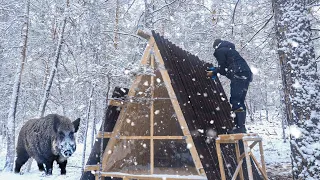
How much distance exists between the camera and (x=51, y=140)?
242 inches

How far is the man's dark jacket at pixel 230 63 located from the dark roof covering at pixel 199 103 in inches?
37.1

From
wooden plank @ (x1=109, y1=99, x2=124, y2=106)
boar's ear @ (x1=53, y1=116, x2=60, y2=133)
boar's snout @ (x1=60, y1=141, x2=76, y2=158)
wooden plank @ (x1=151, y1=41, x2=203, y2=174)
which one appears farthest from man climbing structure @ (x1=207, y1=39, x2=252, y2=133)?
boar's ear @ (x1=53, y1=116, x2=60, y2=133)

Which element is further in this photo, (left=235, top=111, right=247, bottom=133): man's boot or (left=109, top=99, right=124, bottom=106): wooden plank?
(left=109, top=99, right=124, bottom=106): wooden plank

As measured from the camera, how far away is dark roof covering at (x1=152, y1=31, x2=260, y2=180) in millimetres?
5543

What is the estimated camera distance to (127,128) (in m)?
7.27

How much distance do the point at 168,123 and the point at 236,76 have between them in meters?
2.96

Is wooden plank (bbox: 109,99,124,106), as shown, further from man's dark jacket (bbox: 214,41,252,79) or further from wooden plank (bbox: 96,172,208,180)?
man's dark jacket (bbox: 214,41,252,79)

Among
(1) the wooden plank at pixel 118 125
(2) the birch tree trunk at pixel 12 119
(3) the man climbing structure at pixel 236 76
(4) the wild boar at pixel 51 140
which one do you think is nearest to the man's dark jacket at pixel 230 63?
(3) the man climbing structure at pixel 236 76

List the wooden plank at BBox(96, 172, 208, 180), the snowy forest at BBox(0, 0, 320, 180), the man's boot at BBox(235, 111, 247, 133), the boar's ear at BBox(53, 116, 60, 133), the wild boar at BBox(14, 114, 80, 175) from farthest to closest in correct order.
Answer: the boar's ear at BBox(53, 116, 60, 133) → the wild boar at BBox(14, 114, 80, 175) → the man's boot at BBox(235, 111, 247, 133) → the wooden plank at BBox(96, 172, 208, 180) → the snowy forest at BBox(0, 0, 320, 180)

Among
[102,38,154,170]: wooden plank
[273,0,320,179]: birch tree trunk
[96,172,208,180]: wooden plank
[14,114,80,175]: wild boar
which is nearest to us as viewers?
[273,0,320,179]: birch tree trunk

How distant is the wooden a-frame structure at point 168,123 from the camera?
219 inches

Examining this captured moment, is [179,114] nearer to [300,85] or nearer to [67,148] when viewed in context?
[300,85]

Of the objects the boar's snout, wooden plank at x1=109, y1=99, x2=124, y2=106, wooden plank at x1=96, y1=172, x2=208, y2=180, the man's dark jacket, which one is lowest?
wooden plank at x1=96, y1=172, x2=208, y2=180

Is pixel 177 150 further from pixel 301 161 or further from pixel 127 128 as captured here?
pixel 301 161
